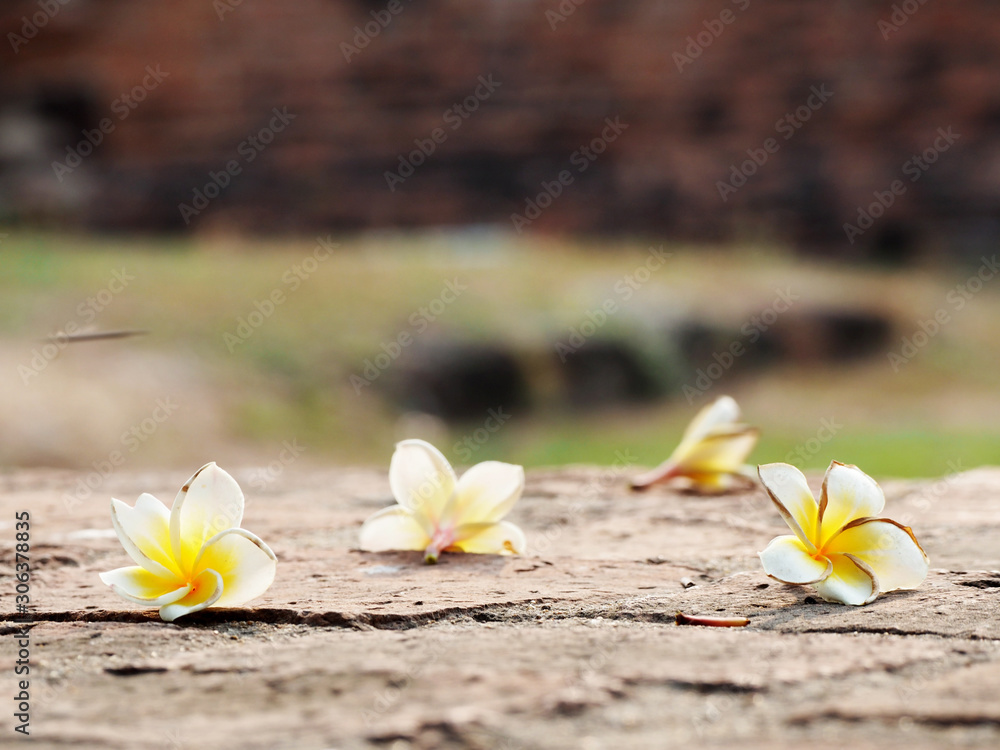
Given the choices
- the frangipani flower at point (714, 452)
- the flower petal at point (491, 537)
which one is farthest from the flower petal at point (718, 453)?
the flower petal at point (491, 537)

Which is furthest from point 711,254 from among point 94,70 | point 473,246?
point 94,70

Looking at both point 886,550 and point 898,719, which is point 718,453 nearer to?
point 886,550

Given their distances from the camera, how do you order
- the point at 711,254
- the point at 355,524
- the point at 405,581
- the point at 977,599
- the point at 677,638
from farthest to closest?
the point at 711,254 → the point at 355,524 → the point at 405,581 → the point at 977,599 → the point at 677,638

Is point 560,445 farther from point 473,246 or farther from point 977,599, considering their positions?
point 977,599

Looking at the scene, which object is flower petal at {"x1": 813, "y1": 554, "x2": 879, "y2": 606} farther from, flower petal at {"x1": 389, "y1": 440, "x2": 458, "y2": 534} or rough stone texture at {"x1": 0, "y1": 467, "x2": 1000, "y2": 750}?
flower petal at {"x1": 389, "y1": 440, "x2": 458, "y2": 534}

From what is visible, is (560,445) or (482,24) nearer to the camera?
(560,445)

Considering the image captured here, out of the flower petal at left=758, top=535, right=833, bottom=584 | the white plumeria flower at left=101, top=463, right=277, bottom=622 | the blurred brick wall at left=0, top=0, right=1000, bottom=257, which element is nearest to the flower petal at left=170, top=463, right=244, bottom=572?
the white plumeria flower at left=101, top=463, right=277, bottom=622
